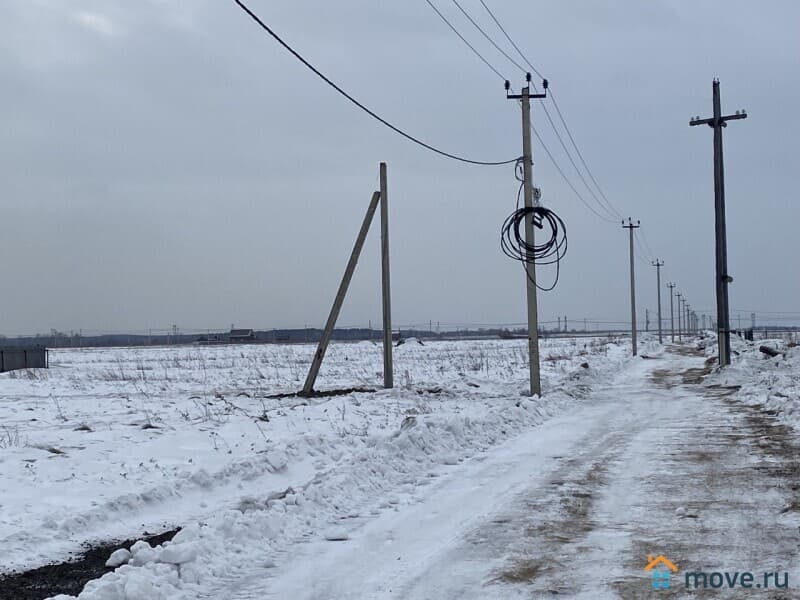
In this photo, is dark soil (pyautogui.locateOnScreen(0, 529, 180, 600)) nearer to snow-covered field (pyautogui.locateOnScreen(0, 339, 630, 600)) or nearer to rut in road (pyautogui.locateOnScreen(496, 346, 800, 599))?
snow-covered field (pyautogui.locateOnScreen(0, 339, 630, 600))

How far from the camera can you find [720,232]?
1225 inches

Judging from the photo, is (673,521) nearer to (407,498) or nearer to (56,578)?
(407,498)

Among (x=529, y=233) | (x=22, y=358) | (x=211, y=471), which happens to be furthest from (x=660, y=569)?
(x=22, y=358)

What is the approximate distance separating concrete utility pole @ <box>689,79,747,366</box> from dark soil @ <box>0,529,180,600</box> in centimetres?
2772

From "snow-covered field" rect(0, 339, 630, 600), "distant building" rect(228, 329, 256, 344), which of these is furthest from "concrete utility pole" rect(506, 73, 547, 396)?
"distant building" rect(228, 329, 256, 344)

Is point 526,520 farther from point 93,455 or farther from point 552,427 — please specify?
point 552,427

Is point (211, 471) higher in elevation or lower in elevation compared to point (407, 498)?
higher

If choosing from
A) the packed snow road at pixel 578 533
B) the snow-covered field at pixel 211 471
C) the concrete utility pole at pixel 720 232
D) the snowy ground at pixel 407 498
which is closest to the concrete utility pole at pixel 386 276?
the snow-covered field at pixel 211 471

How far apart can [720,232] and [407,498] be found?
84.3ft

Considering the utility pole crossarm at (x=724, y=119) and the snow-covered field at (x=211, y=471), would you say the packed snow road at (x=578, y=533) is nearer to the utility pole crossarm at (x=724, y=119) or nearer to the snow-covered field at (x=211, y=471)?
the snow-covered field at (x=211, y=471)

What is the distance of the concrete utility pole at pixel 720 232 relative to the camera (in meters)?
30.7

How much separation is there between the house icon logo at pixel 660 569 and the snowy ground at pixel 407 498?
6 centimetres

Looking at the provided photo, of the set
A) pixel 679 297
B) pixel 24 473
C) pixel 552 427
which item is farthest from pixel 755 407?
pixel 679 297

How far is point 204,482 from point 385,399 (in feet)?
34.9
